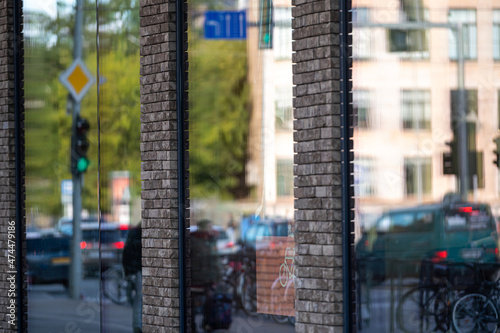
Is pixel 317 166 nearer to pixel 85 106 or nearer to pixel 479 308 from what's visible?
pixel 479 308

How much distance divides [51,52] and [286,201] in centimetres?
435

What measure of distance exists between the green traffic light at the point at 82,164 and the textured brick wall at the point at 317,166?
3382 mm

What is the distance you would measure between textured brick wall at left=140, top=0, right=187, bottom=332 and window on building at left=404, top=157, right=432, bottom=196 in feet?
9.51

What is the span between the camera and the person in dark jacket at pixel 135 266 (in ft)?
32.3

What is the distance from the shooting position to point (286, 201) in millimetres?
8172

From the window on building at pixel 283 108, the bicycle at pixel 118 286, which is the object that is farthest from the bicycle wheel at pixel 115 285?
the window on building at pixel 283 108

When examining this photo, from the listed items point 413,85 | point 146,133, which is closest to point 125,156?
point 146,133

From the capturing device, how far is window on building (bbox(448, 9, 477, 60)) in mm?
6797

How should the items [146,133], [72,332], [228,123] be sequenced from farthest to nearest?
[72,332]
[146,133]
[228,123]

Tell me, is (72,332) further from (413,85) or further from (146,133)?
(413,85)

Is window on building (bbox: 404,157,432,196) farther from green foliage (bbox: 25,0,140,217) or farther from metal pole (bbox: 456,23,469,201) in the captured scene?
green foliage (bbox: 25,0,140,217)

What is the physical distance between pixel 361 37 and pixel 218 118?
1.92 metres

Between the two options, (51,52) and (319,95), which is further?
(51,52)

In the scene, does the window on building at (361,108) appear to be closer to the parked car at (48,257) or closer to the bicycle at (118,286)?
the bicycle at (118,286)
